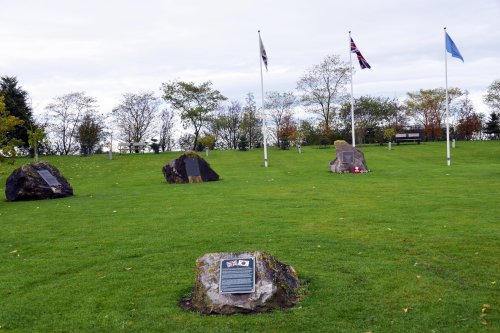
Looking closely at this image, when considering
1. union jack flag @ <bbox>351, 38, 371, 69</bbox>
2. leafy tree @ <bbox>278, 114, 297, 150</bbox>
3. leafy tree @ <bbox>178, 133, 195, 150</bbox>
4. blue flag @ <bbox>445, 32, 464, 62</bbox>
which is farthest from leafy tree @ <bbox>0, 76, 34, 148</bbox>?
blue flag @ <bbox>445, 32, 464, 62</bbox>

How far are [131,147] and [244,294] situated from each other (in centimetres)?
4576

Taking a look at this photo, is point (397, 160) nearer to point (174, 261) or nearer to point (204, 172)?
point (204, 172)

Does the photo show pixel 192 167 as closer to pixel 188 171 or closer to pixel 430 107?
pixel 188 171

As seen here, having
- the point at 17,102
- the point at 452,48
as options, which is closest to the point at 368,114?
the point at 452,48

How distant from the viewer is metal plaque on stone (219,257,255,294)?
5699mm

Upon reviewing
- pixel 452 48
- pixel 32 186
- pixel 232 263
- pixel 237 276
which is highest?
pixel 452 48

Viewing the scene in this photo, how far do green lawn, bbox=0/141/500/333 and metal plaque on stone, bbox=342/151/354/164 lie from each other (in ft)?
29.0

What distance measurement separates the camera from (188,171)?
22.6 meters

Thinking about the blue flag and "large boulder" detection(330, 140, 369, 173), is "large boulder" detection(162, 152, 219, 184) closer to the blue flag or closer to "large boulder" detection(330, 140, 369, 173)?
"large boulder" detection(330, 140, 369, 173)

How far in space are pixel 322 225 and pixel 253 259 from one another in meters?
4.82

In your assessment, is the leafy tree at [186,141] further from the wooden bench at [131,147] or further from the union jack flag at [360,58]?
the union jack flag at [360,58]

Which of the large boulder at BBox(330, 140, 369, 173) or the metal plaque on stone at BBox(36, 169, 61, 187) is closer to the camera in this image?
the metal plaque on stone at BBox(36, 169, 61, 187)

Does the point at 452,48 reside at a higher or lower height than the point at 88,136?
higher

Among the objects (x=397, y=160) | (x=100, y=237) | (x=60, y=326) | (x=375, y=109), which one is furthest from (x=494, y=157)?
(x=60, y=326)
